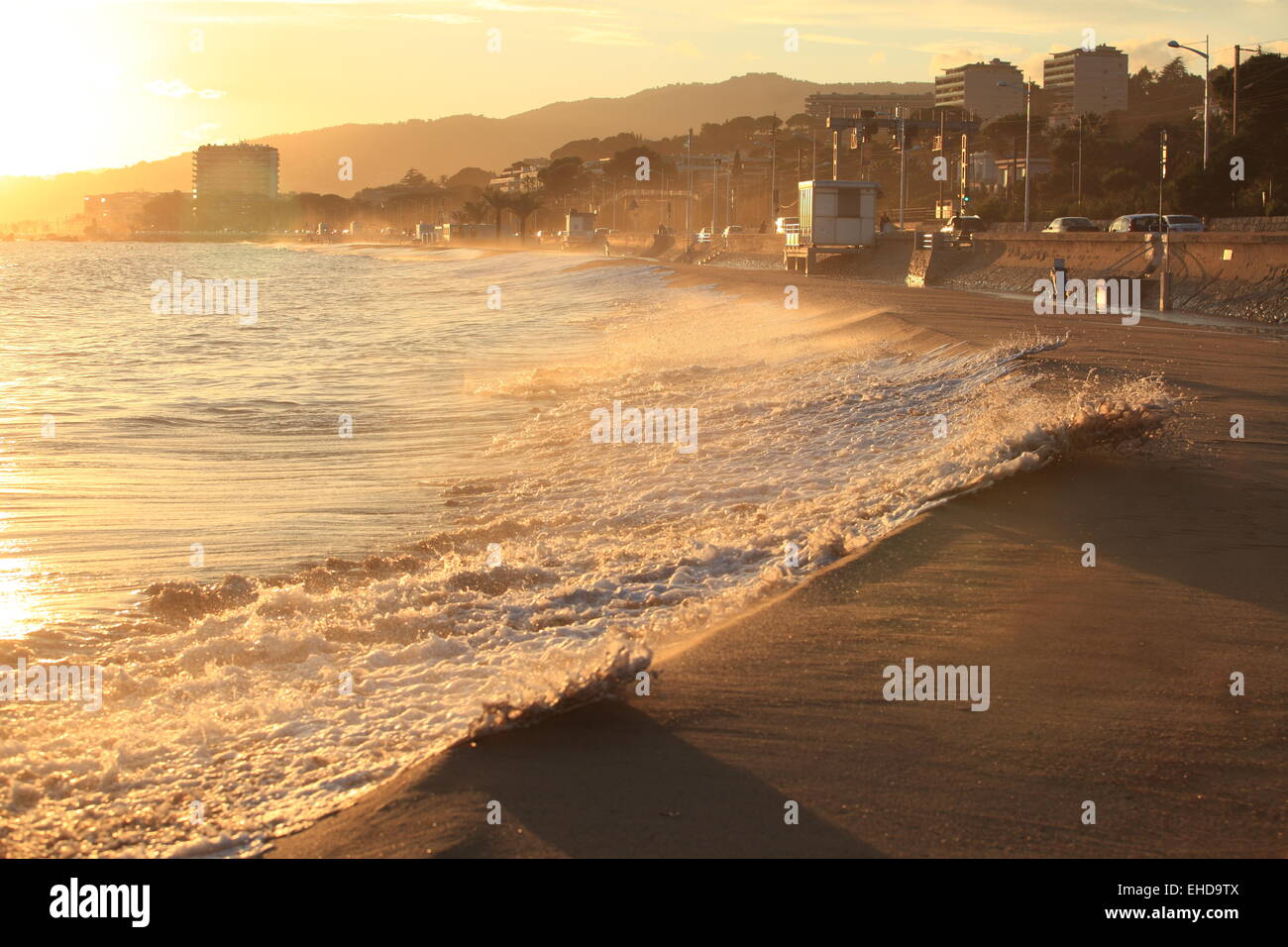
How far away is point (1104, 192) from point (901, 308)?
50494 millimetres

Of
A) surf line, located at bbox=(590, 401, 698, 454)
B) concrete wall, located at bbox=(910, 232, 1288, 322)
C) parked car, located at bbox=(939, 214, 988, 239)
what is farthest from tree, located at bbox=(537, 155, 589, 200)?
surf line, located at bbox=(590, 401, 698, 454)

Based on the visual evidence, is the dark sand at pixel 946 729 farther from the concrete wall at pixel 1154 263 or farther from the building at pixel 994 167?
the building at pixel 994 167

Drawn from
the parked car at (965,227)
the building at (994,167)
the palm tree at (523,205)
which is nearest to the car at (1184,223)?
the parked car at (965,227)

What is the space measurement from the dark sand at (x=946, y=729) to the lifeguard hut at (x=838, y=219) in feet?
137

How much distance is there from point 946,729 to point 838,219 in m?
45.5

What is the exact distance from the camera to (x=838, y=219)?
4850 centimetres

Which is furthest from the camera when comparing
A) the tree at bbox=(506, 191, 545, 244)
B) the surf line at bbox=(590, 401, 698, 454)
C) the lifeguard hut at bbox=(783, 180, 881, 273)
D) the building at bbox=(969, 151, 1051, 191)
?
the tree at bbox=(506, 191, 545, 244)

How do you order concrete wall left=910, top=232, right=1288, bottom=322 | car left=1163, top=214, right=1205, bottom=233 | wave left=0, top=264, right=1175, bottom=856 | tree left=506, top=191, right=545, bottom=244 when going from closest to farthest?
wave left=0, top=264, right=1175, bottom=856, concrete wall left=910, top=232, right=1288, bottom=322, car left=1163, top=214, right=1205, bottom=233, tree left=506, top=191, right=545, bottom=244

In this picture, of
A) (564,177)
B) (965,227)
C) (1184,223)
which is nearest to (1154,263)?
(1184,223)

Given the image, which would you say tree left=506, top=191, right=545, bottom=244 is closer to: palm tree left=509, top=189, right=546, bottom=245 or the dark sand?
palm tree left=509, top=189, right=546, bottom=245

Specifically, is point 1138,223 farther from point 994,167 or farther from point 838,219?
point 994,167

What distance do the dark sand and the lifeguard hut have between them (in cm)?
4169

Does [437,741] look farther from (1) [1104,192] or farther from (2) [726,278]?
(1) [1104,192]

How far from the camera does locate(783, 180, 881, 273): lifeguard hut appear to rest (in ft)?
158
